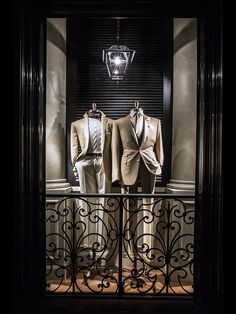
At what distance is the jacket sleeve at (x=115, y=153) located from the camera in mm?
4180

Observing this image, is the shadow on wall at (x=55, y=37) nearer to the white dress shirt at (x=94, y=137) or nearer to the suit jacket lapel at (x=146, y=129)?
the white dress shirt at (x=94, y=137)

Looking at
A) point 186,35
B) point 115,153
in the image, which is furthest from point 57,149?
point 186,35

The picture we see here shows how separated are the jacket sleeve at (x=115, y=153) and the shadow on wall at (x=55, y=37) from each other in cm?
132

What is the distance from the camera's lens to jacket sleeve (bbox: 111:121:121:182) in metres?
4.18

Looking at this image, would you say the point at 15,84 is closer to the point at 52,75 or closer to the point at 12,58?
the point at 12,58

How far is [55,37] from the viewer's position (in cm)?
455

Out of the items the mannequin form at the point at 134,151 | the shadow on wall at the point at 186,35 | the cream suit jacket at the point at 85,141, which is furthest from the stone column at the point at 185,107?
the cream suit jacket at the point at 85,141

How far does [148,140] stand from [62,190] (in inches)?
48.5

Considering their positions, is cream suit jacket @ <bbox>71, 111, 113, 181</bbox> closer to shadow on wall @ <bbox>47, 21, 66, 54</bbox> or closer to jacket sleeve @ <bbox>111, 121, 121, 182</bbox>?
jacket sleeve @ <bbox>111, 121, 121, 182</bbox>

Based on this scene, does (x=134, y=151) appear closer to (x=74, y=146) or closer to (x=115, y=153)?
(x=115, y=153)

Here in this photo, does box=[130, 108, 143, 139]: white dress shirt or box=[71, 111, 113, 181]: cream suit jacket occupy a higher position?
box=[130, 108, 143, 139]: white dress shirt

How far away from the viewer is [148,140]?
4238mm

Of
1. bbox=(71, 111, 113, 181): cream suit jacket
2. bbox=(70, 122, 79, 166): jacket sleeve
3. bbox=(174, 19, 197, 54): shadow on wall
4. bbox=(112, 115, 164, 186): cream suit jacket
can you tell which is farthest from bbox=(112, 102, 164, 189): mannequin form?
bbox=(174, 19, 197, 54): shadow on wall

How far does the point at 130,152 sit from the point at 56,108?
1.14 meters
